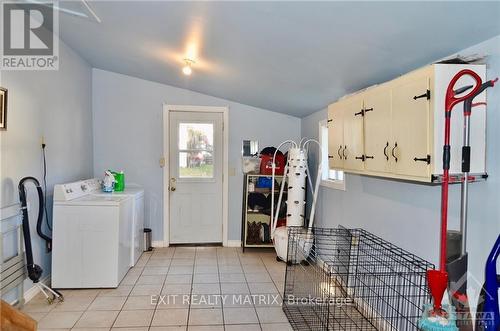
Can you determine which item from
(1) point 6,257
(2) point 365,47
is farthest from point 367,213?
(1) point 6,257

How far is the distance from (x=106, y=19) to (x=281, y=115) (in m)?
2.90

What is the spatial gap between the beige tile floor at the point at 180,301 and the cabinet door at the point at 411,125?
1614 millimetres

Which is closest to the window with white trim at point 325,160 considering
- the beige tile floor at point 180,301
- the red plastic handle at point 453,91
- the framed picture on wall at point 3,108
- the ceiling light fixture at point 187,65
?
the beige tile floor at point 180,301

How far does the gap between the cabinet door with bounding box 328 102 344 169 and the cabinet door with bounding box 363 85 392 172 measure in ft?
1.50

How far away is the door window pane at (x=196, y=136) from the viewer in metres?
4.95

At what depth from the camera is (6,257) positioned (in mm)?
2756

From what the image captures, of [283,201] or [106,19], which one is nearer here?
[106,19]

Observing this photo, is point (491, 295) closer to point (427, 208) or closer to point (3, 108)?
point (427, 208)

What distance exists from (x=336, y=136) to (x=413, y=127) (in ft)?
3.72

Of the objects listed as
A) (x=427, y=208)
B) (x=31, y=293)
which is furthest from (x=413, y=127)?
(x=31, y=293)

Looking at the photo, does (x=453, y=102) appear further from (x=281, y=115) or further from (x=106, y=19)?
(x=281, y=115)

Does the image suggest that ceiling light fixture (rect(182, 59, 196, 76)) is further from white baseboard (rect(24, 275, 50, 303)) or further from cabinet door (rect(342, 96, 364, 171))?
white baseboard (rect(24, 275, 50, 303))

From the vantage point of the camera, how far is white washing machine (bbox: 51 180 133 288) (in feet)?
10.8

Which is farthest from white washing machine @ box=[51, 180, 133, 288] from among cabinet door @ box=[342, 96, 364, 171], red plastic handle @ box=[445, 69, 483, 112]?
red plastic handle @ box=[445, 69, 483, 112]
